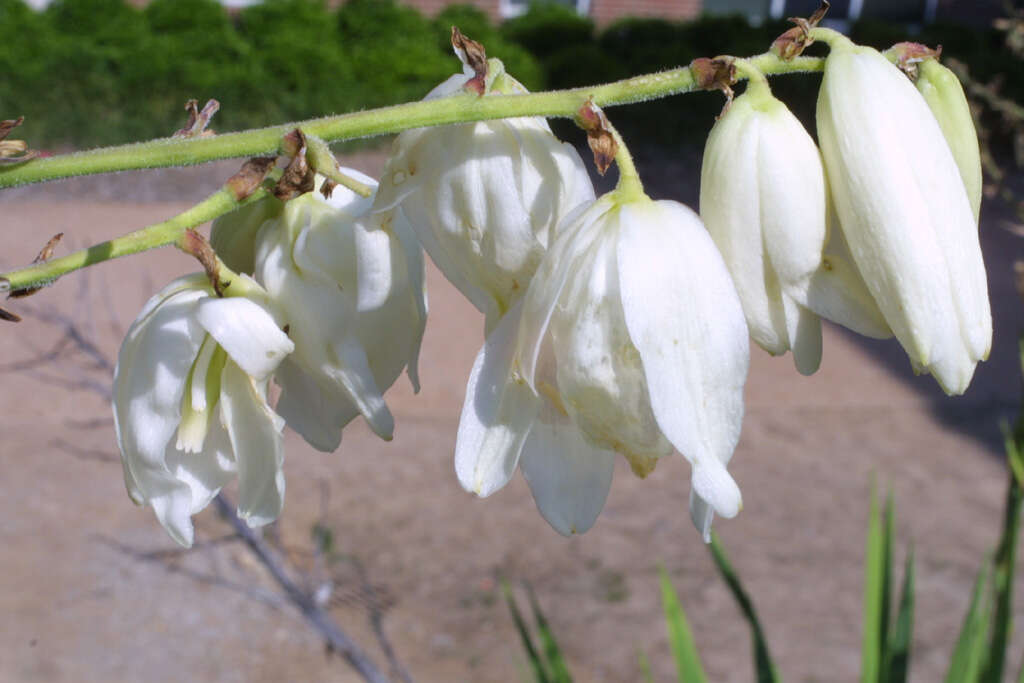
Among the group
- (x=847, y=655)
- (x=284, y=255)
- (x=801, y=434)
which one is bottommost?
(x=801, y=434)

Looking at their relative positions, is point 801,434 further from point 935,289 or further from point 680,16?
point 680,16

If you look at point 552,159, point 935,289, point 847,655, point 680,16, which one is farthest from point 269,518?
point 680,16

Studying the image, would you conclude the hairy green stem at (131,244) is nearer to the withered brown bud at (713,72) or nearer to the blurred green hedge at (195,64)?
the withered brown bud at (713,72)

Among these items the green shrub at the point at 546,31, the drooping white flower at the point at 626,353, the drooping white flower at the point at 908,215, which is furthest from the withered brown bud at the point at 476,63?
the green shrub at the point at 546,31

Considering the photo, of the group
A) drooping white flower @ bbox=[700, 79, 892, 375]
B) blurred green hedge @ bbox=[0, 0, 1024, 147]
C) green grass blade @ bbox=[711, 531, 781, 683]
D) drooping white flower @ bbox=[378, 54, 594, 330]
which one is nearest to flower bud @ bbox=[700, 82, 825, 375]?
drooping white flower @ bbox=[700, 79, 892, 375]

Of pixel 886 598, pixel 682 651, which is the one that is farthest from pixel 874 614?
pixel 682 651

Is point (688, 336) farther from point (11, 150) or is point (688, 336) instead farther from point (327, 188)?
point (11, 150)
